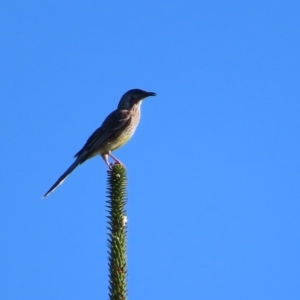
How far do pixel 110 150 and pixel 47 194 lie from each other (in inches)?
106

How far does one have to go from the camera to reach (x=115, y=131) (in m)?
12.0

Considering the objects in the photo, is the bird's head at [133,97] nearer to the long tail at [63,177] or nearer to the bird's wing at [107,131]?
the bird's wing at [107,131]

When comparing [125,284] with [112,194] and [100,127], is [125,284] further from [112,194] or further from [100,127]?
[100,127]

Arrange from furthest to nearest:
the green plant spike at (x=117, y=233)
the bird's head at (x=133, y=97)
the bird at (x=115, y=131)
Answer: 1. the bird's head at (x=133, y=97)
2. the bird at (x=115, y=131)
3. the green plant spike at (x=117, y=233)

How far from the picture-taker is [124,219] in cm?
487

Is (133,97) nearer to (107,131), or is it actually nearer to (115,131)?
(115,131)

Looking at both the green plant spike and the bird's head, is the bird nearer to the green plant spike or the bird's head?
the bird's head

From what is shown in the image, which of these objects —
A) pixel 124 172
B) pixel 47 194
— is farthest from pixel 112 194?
pixel 47 194

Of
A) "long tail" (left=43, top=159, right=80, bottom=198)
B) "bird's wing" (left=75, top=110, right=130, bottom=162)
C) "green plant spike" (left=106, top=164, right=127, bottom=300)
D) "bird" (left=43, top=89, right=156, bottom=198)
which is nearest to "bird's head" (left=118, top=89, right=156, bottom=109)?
"bird" (left=43, top=89, right=156, bottom=198)

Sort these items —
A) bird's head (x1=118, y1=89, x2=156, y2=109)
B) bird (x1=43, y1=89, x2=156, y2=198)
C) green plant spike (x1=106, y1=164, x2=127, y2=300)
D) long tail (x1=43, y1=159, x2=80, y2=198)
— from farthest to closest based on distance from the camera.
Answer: bird's head (x1=118, y1=89, x2=156, y2=109)
bird (x1=43, y1=89, x2=156, y2=198)
long tail (x1=43, y1=159, x2=80, y2=198)
green plant spike (x1=106, y1=164, x2=127, y2=300)

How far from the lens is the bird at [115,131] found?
11344 millimetres

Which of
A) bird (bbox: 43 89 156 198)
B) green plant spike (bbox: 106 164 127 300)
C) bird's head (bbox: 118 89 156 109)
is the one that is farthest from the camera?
bird's head (bbox: 118 89 156 109)

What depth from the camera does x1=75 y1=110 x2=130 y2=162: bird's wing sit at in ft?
37.5

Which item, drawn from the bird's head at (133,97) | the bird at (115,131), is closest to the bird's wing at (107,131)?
the bird at (115,131)
